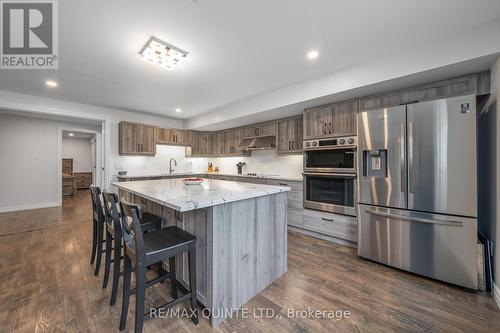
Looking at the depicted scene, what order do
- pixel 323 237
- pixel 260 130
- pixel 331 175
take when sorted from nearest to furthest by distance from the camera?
pixel 331 175, pixel 323 237, pixel 260 130

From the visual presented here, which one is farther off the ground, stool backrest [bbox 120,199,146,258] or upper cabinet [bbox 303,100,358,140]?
upper cabinet [bbox 303,100,358,140]

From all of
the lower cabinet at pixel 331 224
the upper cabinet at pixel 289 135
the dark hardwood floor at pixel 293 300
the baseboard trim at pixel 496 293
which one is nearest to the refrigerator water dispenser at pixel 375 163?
the lower cabinet at pixel 331 224

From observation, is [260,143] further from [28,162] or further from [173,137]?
[28,162]

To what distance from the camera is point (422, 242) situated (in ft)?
7.04

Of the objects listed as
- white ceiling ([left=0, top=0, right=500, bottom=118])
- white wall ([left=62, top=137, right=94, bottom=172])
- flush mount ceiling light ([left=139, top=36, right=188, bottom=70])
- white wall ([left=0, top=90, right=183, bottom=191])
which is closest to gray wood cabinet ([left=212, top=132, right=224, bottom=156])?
white wall ([left=0, top=90, right=183, bottom=191])

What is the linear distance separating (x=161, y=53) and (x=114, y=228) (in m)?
1.91

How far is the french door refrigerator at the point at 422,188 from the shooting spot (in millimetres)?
1938

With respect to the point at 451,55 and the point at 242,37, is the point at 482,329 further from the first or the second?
the point at 242,37

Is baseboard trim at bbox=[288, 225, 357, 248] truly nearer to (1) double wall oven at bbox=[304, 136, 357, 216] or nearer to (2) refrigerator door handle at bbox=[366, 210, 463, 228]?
(1) double wall oven at bbox=[304, 136, 357, 216]

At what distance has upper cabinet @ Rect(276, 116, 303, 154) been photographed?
4.01m

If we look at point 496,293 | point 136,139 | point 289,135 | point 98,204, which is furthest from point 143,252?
point 136,139

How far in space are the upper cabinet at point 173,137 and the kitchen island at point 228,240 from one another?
3573 mm

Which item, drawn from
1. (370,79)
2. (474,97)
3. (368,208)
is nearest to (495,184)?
(474,97)

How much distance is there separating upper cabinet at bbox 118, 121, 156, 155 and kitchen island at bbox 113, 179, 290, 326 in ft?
10.8
